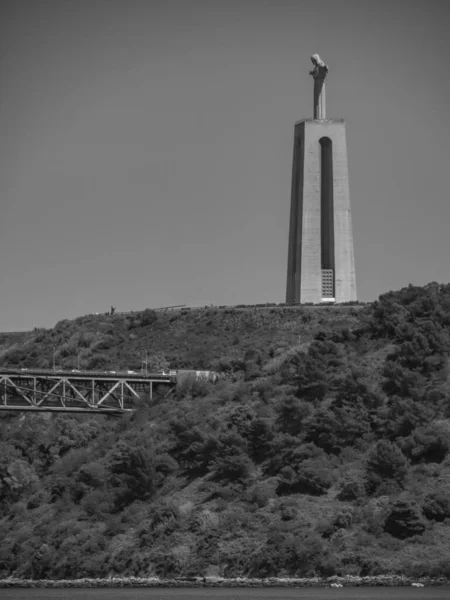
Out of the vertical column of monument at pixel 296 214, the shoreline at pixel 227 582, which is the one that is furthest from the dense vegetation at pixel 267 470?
the vertical column of monument at pixel 296 214

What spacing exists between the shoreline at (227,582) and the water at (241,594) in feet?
5.65

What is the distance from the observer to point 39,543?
103812mm

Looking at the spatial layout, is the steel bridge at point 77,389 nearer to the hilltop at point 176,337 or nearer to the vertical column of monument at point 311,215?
the hilltop at point 176,337

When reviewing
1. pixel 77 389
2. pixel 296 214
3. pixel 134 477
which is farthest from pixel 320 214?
pixel 134 477

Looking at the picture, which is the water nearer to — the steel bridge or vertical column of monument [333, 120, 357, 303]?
the steel bridge

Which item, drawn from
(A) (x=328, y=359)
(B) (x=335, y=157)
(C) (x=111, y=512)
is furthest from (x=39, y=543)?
(B) (x=335, y=157)

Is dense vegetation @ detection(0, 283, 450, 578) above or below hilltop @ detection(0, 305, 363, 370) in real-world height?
below

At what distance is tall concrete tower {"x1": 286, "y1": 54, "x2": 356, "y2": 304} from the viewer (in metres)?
139

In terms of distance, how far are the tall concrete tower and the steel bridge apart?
2384 centimetres

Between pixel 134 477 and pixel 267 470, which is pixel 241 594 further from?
pixel 134 477

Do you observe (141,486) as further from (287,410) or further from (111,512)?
(287,410)

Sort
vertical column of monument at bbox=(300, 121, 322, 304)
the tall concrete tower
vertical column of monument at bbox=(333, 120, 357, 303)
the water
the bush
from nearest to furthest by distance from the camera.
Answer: the water, the bush, vertical column of monument at bbox=(300, 121, 322, 304), the tall concrete tower, vertical column of monument at bbox=(333, 120, 357, 303)

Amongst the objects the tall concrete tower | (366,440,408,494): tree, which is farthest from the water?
the tall concrete tower

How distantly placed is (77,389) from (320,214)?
3042cm
